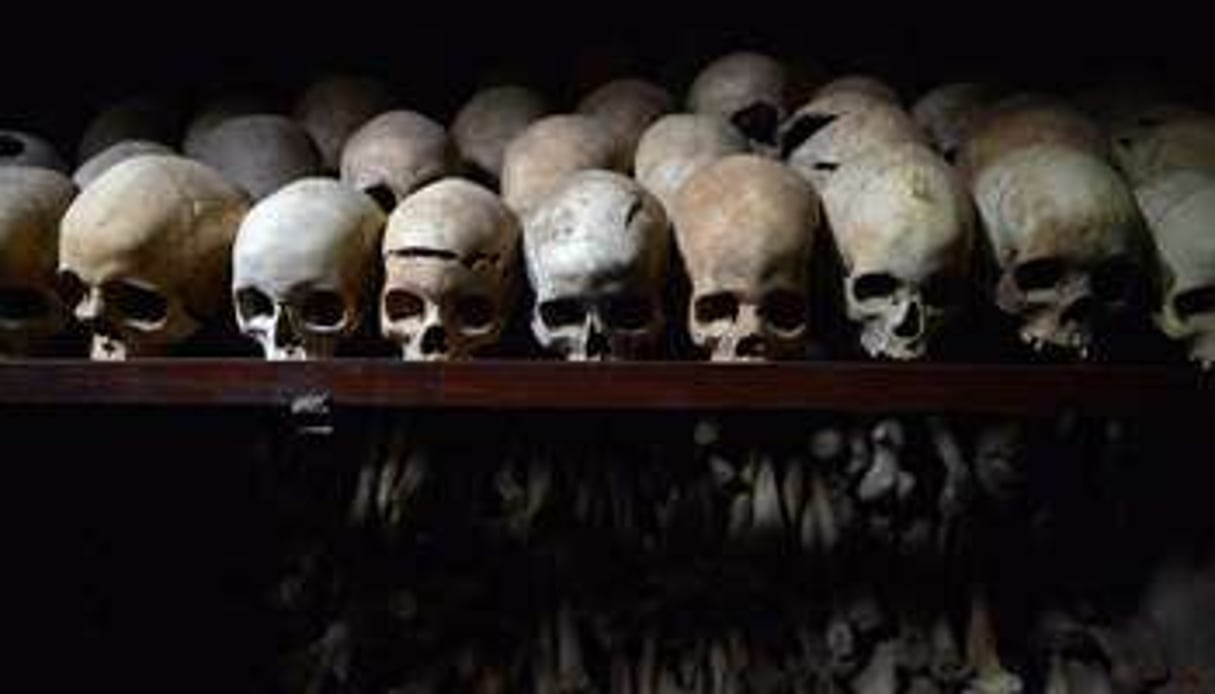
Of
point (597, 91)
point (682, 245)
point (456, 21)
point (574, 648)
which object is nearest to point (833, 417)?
point (682, 245)

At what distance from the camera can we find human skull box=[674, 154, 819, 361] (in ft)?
3.39

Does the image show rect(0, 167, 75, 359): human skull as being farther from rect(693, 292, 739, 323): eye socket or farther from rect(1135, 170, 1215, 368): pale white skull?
rect(1135, 170, 1215, 368): pale white skull

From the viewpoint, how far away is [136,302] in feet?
3.67

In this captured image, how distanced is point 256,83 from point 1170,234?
1014 mm

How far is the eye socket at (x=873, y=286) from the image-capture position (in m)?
1.04

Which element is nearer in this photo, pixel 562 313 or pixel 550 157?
pixel 562 313

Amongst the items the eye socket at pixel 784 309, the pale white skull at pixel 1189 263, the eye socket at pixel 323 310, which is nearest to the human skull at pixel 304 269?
the eye socket at pixel 323 310

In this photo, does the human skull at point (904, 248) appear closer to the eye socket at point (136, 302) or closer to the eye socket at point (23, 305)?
the eye socket at point (136, 302)

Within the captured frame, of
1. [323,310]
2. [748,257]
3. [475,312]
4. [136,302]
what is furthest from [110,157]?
[748,257]

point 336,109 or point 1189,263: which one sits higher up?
point 336,109

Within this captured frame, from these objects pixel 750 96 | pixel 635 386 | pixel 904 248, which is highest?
pixel 750 96

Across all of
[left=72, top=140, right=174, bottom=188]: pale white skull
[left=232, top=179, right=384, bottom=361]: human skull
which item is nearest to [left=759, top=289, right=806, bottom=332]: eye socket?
[left=232, top=179, right=384, bottom=361]: human skull

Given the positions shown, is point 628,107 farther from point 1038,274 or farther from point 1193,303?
point 1193,303

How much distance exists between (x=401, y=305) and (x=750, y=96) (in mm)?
436
